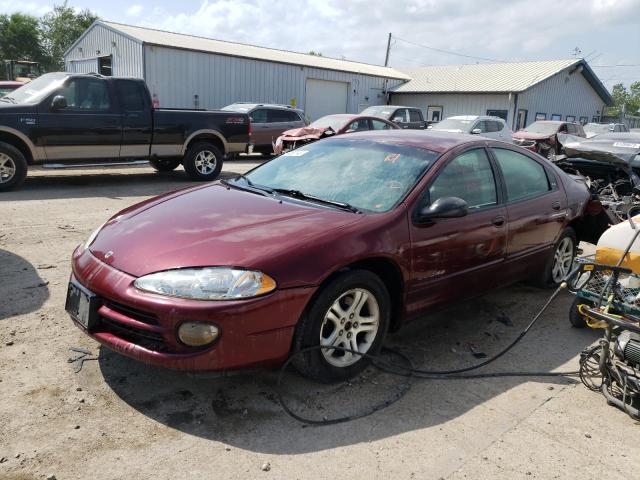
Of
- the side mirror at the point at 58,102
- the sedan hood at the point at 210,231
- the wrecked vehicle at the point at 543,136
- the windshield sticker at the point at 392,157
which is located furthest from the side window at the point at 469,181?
the wrecked vehicle at the point at 543,136

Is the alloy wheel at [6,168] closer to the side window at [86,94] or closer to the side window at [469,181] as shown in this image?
the side window at [86,94]

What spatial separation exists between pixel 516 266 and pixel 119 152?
7.86 metres

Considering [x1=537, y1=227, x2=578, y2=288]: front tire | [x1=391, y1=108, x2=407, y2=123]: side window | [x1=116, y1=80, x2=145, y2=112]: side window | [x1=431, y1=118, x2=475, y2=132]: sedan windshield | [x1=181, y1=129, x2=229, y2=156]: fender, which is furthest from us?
[x1=391, y1=108, x2=407, y2=123]: side window

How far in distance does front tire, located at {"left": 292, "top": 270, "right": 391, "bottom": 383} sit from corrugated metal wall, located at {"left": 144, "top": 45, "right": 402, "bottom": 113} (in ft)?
62.5

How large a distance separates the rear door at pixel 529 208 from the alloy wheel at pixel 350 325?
158 cm

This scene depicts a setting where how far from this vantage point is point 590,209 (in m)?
5.51

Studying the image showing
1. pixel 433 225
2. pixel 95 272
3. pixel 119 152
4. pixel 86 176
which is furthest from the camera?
pixel 86 176

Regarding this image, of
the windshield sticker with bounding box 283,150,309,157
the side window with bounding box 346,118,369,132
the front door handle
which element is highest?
the side window with bounding box 346,118,369,132

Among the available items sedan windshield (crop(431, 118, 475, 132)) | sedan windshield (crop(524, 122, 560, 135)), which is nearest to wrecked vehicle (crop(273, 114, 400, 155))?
sedan windshield (crop(431, 118, 475, 132))

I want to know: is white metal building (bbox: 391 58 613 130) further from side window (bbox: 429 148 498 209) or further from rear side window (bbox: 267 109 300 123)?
side window (bbox: 429 148 498 209)

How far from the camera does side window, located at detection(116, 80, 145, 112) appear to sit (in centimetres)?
982

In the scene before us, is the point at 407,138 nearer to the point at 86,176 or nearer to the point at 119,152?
the point at 119,152

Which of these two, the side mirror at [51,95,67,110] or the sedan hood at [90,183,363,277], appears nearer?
the sedan hood at [90,183,363,277]

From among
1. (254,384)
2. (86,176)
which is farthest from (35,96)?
(254,384)
